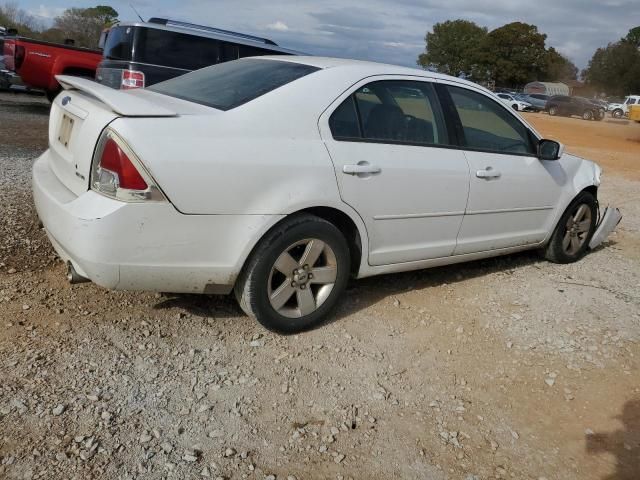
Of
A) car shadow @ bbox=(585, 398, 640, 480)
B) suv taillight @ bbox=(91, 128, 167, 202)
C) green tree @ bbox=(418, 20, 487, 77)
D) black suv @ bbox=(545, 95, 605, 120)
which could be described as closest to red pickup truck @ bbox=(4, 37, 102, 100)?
suv taillight @ bbox=(91, 128, 167, 202)

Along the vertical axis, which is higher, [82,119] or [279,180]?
[82,119]

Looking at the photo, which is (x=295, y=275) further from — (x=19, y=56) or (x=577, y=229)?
(x=19, y=56)

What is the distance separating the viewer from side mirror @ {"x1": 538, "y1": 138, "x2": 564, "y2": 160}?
15.9 feet

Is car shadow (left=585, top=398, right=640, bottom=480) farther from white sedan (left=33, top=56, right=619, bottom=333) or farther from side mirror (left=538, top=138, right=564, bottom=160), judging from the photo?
side mirror (left=538, top=138, right=564, bottom=160)

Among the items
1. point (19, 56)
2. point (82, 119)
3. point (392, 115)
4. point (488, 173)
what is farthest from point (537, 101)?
point (82, 119)

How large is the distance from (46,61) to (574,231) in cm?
1143

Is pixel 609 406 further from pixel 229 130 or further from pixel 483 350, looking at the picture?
pixel 229 130

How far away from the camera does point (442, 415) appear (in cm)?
310

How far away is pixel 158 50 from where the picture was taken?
8984 millimetres

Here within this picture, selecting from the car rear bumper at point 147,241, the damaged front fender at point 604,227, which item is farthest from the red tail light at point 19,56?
the damaged front fender at point 604,227

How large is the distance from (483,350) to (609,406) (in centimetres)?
78

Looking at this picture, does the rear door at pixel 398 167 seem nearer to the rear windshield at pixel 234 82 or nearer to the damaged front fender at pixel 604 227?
the rear windshield at pixel 234 82

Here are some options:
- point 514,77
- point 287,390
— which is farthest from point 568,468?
point 514,77

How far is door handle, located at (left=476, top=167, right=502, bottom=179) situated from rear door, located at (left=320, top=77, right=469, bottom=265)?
0.47ft
